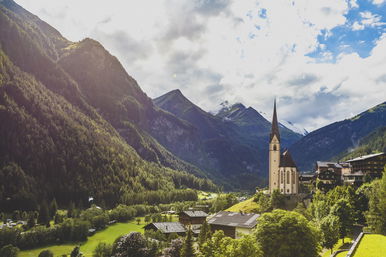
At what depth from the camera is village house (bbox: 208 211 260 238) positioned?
318ft

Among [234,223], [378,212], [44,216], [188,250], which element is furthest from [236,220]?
[44,216]

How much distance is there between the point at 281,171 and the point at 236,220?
3541cm

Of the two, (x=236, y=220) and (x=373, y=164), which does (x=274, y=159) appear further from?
(x=236, y=220)

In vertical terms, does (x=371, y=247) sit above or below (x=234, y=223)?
above

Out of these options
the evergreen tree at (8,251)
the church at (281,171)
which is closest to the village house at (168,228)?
the church at (281,171)

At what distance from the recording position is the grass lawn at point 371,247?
50.6 m

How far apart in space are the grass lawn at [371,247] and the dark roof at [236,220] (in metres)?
35.9

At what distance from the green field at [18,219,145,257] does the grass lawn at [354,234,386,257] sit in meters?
88.9

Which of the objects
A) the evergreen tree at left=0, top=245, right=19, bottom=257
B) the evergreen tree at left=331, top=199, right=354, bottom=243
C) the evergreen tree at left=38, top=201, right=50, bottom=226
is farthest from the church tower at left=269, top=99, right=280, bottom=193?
the evergreen tree at left=38, top=201, right=50, bottom=226

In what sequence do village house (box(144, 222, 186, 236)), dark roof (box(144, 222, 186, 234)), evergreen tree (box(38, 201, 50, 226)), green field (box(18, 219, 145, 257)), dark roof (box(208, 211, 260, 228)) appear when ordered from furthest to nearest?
evergreen tree (box(38, 201, 50, 226)), green field (box(18, 219, 145, 257)), dark roof (box(144, 222, 186, 234)), village house (box(144, 222, 186, 236)), dark roof (box(208, 211, 260, 228))

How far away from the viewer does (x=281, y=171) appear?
131625 millimetres

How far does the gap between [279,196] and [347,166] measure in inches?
1395

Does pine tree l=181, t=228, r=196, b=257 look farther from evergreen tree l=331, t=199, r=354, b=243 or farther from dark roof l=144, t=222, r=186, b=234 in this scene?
dark roof l=144, t=222, r=186, b=234

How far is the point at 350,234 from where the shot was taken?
78562mm
